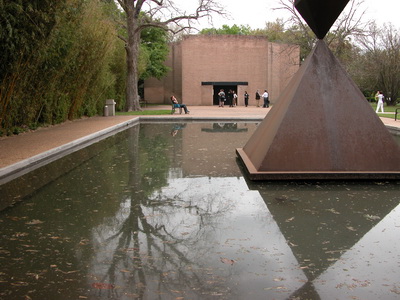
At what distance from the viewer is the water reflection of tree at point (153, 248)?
318 cm

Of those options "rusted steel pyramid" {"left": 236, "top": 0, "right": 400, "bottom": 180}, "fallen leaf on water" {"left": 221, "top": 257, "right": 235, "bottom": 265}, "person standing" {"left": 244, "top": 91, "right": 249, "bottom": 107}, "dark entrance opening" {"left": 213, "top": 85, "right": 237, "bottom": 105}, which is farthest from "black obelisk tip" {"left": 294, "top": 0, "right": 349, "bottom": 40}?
"dark entrance opening" {"left": 213, "top": 85, "right": 237, "bottom": 105}

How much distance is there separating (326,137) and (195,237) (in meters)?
3.40

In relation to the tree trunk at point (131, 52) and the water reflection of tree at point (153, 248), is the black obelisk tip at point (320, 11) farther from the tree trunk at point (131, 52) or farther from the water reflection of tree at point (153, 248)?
the tree trunk at point (131, 52)

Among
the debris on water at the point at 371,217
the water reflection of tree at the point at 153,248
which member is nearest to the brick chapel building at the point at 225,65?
the water reflection of tree at the point at 153,248

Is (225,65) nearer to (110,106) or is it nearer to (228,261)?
(110,106)

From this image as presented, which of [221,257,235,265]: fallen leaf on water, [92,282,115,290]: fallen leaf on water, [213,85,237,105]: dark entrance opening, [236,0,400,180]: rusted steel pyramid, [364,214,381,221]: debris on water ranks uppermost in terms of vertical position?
[213,85,237,105]: dark entrance opening

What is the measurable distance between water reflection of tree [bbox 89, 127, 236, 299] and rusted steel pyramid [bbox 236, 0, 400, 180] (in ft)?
5.03

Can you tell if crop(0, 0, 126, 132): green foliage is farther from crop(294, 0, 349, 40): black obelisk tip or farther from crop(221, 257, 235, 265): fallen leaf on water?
crop(221, 257, 235, 265): fallen leaf on water

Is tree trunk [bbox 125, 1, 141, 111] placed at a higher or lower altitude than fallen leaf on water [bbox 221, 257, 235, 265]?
higher

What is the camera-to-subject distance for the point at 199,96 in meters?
39.6

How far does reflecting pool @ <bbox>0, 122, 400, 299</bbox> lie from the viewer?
3.19 metres

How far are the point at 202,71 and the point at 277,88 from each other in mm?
6843

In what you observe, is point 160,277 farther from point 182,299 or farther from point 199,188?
point 199,188

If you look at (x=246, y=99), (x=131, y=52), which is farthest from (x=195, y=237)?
(x=246, y=99)
